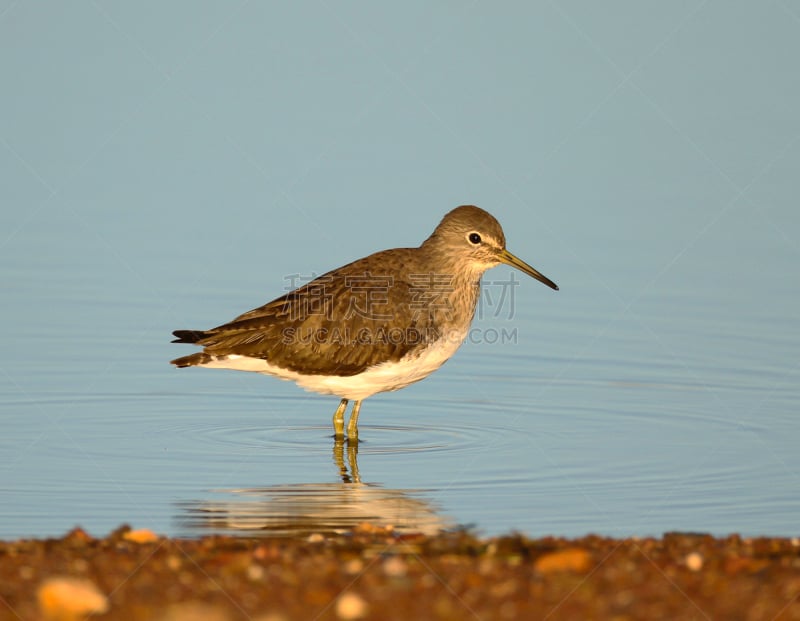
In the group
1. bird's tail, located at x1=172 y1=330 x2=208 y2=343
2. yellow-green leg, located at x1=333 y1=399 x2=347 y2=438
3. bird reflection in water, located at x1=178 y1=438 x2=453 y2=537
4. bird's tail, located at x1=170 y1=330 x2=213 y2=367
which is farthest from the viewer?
yellow-green leg, located at x1=333 y1=399 x2=347 y2=438

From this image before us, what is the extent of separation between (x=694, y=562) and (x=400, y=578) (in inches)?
71.2

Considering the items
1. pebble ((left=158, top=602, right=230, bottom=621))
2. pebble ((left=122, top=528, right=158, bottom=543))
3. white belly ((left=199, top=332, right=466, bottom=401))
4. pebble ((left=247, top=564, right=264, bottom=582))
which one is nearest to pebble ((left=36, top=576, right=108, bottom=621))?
pebble ((left=158, top=602, right=230, bottom=621))

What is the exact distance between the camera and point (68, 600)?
279 inches

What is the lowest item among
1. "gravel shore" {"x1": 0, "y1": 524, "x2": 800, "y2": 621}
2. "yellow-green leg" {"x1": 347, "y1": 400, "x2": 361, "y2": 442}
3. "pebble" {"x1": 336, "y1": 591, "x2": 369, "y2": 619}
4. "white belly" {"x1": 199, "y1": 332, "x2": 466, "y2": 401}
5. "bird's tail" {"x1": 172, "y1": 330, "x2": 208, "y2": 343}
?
"pebble" {"x1": 336, "y1": 591, "x2": 369, "y2": 619}

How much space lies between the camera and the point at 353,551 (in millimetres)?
8672

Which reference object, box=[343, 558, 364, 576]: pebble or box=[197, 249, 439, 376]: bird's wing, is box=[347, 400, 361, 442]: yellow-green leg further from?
box=[343, 558, 364, 576]: pebble

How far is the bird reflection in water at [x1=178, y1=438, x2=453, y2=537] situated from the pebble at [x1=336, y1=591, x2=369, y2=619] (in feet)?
7.75

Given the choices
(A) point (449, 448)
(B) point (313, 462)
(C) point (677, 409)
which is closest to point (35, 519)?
(B) point (313, 462)

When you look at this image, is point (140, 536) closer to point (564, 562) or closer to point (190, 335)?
point (564, 562)

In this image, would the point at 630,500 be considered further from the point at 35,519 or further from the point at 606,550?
the point at 35,519

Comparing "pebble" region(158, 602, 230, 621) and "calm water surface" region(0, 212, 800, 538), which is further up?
"calm water surface" region(0, 212, 800, 538)

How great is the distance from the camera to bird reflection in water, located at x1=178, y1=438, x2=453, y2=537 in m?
9.97

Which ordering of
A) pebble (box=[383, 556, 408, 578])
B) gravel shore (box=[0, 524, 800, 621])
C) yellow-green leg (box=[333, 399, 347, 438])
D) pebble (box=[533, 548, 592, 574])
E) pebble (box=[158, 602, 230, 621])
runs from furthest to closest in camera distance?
1. yellow-green leg (box=[333, 399, 347, 438])
2. pebble (box=[533, 548, 592, 574])
3. pebble (box=[383, 556, 408, 578])
4. gravel shore (box=[0, 524, 800, 621])
5. pebble (box=[158, 602, 230, 621])

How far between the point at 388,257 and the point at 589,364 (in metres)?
2.89
